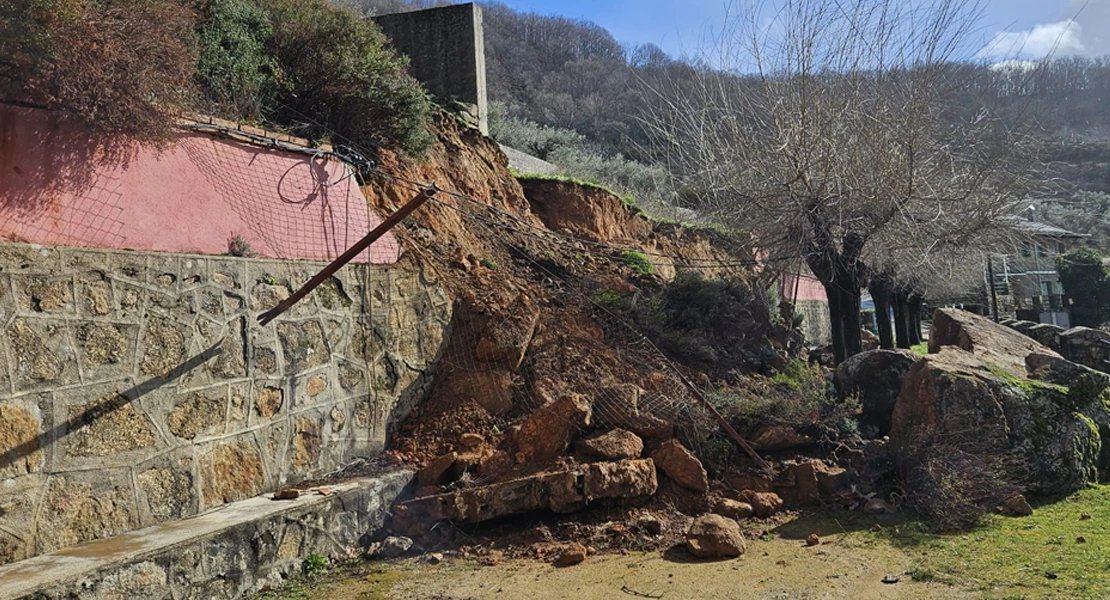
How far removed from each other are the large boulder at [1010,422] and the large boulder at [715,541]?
87.2 inches

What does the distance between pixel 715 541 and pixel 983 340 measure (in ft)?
22.5

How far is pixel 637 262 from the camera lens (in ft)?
40.7

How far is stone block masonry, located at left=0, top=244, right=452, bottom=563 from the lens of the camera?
15.3 feet

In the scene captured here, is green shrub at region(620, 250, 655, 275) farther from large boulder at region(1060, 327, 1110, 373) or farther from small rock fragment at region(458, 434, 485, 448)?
large boulder at region(1060, 327, 1110, 373)

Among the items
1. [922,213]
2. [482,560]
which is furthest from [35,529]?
[922,213]

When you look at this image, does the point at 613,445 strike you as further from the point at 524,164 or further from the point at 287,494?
the point at 524,164

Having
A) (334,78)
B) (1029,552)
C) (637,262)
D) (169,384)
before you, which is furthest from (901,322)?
(169,384)

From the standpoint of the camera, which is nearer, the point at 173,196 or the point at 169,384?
the point at 169,384

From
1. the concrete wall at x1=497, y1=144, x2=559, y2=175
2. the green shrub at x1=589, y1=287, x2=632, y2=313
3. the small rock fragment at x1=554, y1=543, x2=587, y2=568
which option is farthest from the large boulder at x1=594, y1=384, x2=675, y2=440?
the concrete wall at x1=497, y1=144, x2=559, y2=175

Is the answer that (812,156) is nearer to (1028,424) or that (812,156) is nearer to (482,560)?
(1028,424)

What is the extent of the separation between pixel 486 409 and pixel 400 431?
84 cm

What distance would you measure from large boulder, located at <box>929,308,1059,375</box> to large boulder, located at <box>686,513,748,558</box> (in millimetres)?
4633

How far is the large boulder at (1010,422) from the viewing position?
6887 millimetres

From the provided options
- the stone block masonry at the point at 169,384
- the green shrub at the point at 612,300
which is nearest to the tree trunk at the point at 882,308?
the green shrub at the point at 612,300
